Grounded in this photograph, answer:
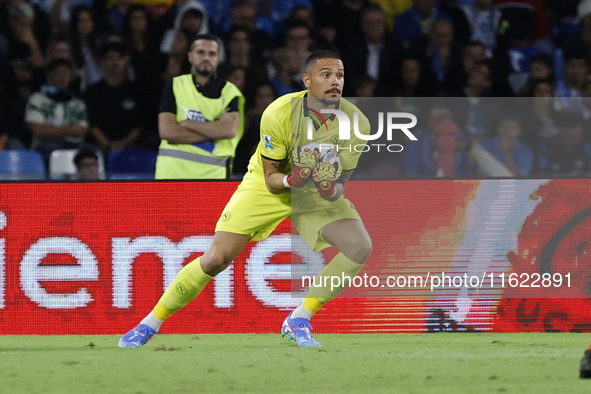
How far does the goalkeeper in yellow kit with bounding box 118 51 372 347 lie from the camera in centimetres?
528

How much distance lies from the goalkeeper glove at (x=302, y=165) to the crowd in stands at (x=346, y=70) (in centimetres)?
230

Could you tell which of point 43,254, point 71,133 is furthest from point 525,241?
point 71,133

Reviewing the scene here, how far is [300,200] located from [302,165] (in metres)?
0.31

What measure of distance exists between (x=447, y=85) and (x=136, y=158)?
9.49ft

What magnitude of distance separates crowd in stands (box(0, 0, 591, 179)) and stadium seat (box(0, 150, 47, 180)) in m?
0.14

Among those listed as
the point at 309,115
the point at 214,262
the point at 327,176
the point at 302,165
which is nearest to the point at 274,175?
the point at 302,165

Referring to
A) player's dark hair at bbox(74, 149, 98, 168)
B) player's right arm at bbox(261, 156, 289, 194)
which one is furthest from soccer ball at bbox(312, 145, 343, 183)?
player's dark hair at bbox(74, 149, 98, 168)

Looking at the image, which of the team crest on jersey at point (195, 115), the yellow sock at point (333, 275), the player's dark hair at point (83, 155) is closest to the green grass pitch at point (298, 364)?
the yellow sock at point (333, 275)

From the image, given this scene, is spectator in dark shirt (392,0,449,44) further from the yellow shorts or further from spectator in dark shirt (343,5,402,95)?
the yellow shorts

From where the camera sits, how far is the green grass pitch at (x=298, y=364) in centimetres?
390

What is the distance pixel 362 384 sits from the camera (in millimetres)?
3939

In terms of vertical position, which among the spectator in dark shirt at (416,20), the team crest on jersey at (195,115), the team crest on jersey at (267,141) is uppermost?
the spectator in dark shirt at (416,20)

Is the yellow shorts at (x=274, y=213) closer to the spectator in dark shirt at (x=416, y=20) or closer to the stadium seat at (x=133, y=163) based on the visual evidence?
the stadium seat at (x=133, y=163)

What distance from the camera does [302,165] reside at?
5184mm
